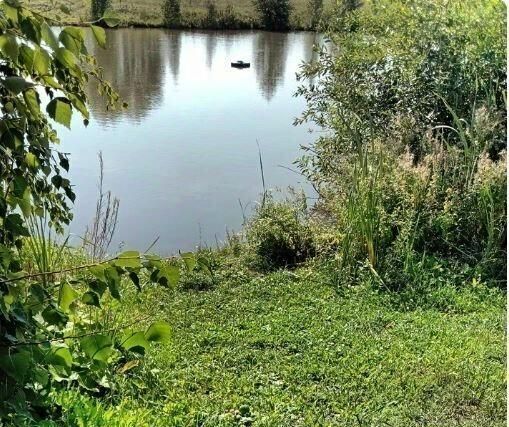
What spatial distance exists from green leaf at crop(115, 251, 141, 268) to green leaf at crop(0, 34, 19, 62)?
391mm

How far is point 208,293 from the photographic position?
382 centimetres

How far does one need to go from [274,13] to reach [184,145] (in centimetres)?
1896

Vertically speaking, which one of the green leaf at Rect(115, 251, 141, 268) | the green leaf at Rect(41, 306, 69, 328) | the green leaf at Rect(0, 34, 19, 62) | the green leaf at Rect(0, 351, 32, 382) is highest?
the green leaf at Rect(0, 34, 19, 62)

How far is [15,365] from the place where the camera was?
103cm

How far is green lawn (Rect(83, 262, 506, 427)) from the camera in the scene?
8.10ft

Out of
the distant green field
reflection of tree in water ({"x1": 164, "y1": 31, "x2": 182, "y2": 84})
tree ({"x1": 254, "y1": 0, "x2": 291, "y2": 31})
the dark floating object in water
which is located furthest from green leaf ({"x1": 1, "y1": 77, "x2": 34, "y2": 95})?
tree ({"x1": 254, "y1": 0, "x2": 291, "y2": 31})

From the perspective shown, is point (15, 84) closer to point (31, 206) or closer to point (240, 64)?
point (31, 206)

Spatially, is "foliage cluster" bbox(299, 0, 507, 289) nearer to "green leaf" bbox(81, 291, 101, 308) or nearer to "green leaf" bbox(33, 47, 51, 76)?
"green leaf" bbox(81, 291, 101, 308)

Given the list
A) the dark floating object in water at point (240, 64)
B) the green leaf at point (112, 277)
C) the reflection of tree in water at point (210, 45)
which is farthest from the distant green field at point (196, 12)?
the green leaf at point (112, 277)

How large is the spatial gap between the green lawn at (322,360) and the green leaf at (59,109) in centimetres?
154

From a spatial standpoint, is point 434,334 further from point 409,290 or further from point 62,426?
point 62,426

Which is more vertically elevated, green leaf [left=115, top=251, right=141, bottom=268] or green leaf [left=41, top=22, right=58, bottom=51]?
green leaf [left=41, top=22, right=58, bottom=51]

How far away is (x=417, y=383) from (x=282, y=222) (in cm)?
198

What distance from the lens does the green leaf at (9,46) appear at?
851mm
